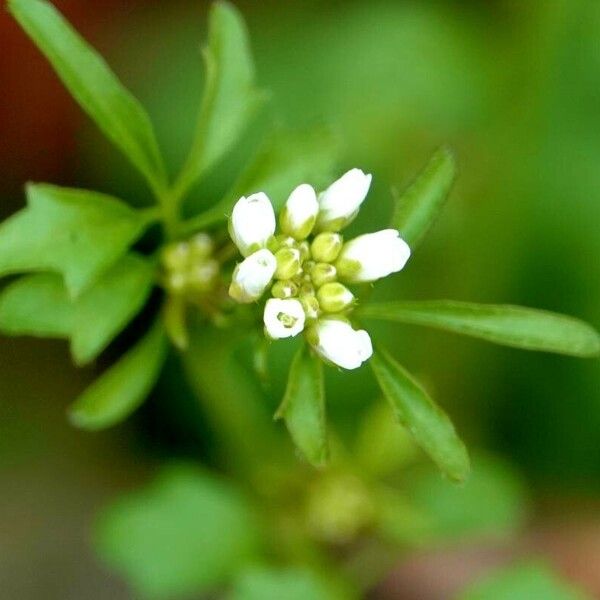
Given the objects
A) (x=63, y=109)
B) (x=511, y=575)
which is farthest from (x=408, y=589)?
(x=63, y=109)

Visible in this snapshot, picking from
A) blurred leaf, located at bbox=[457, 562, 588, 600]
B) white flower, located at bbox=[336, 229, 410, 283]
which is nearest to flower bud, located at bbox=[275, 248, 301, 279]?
white flower, located at bbox=[336, 229, 410, 283]

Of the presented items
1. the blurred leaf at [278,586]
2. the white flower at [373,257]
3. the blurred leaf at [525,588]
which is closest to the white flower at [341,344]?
the white flower at [373,257]

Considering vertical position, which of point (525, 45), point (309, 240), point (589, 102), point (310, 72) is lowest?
point (309, 240)

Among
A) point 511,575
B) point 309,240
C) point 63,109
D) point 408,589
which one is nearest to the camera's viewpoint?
point 309,240

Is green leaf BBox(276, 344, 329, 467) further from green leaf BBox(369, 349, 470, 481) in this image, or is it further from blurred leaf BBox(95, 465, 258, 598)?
blurred leaf BBox(95, 465, 258, 598)

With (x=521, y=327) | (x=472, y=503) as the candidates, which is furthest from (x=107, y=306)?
(x=472, y=503)

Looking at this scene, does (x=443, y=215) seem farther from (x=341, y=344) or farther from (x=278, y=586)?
(x=341, y=344)

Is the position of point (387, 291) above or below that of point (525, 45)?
below

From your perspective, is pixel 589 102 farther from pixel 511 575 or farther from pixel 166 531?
pixel 166 531

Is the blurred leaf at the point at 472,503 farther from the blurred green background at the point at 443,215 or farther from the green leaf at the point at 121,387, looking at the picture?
the green leaf at the point at 121,387
